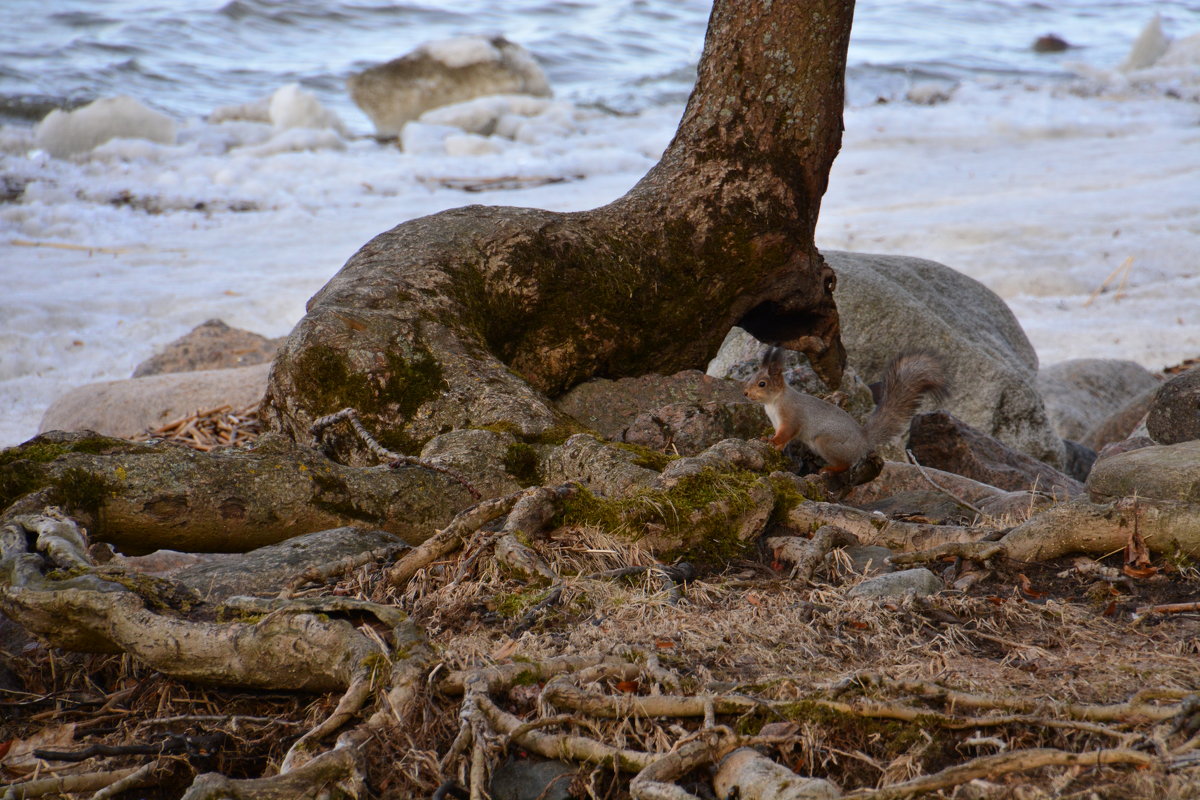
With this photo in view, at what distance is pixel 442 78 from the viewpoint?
22625mm

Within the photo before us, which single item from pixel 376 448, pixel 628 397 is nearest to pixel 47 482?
pixel 376 448

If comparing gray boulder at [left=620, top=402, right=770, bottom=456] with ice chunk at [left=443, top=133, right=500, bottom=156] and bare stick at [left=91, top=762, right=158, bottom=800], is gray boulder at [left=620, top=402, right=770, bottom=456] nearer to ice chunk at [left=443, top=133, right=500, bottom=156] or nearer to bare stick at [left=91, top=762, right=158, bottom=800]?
bare stick at [left=91, top=762, right=158, bottom=800]

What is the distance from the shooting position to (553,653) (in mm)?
2803

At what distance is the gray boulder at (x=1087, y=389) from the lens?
30.4ft

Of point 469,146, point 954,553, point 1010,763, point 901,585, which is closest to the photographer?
point 1010,763

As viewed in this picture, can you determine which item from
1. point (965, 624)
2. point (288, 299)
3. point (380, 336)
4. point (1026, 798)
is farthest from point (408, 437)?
point (288, 299)

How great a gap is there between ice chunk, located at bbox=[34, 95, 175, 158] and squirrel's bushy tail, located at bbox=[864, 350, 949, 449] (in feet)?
47.9

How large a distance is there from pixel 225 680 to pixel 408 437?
1.73m

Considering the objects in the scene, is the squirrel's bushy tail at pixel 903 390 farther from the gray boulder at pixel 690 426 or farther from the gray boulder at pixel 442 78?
the gray boulder at pixel 442 78

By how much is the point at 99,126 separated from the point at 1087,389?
14.9 meters

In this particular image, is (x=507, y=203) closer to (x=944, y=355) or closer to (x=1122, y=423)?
(x=944, y=355)

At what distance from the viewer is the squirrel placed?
5.47 m

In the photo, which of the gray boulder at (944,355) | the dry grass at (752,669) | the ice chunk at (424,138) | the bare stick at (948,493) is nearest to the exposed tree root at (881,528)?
the dry grass at (752,669)

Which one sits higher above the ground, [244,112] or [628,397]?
[244,112]
